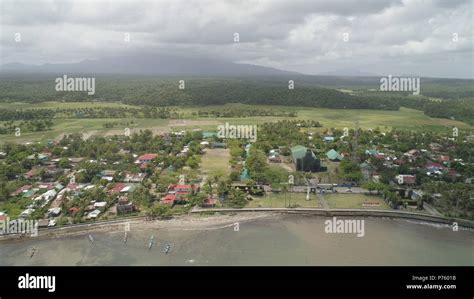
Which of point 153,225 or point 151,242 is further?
point 153,225

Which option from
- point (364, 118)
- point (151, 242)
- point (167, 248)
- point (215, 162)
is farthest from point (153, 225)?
point (364, 118)

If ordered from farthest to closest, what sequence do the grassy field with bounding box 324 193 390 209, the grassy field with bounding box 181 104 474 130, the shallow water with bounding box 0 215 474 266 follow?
the grassy field with bounding box 181 104 474 130 < the grassy field with bounding box 324 193 390 209 < the shallow water with bounding box 0 215 474 266

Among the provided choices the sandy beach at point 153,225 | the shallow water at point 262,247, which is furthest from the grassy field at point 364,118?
the shallow water at point 262,247

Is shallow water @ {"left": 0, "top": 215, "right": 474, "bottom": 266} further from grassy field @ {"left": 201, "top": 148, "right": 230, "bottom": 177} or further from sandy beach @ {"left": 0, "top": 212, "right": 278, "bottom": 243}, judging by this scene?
grassy field @ {"left": 201, "top": 148, "right": 230, "bottom": 177}

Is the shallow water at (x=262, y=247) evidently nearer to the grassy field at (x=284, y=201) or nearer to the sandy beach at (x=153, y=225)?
the sandy beach at (x=153, y=225)

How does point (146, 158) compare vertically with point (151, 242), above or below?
above

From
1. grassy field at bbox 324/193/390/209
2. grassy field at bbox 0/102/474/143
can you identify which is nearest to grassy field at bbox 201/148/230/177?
grassy field at bbox 324/193/390/209

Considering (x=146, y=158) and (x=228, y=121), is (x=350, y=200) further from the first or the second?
(x=228, y=121)
